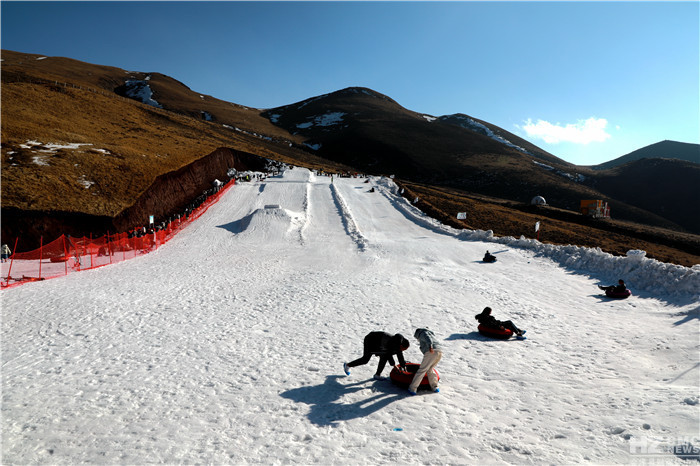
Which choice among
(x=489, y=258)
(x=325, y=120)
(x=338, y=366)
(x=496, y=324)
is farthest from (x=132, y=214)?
(x=325, y=120)

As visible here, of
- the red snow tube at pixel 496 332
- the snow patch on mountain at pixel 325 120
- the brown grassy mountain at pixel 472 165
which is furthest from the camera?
the snow patch on mountain at pixel 325 120

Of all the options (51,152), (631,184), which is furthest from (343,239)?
(631,184)

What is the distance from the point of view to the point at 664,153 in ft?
548

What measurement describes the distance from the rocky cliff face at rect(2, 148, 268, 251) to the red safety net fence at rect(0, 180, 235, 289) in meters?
1.13

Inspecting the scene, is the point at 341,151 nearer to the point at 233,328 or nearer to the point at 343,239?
the point at 343,239

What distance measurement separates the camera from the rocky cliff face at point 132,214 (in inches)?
941

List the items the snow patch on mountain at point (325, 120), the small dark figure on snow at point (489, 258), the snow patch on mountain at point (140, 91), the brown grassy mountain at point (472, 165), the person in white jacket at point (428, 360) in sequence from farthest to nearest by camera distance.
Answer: the snow patch on mountain at point (325, 120)
the snow patch on mountain at point (140, 91)
the brown grassy mountain at point (472, 165)
the small dark figure on snow at point (489, 258)
the person in white jacket at point (428, 360)

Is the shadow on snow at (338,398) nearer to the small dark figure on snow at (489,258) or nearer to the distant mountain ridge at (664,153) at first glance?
the small dark figure on snow at (489,258)

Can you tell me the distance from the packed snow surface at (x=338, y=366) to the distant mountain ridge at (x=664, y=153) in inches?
7378

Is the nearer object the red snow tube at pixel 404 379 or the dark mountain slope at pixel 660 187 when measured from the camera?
the red snow tube at pixel 404 379

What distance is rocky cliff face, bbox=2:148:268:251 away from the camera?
23891 millimetres

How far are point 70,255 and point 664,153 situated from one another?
231 meters

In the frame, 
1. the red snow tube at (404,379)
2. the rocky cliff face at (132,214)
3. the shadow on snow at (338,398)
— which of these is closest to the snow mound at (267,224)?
the rocky cliff face at (132,214)

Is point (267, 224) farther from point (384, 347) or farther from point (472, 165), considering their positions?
point (472, 165)
